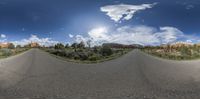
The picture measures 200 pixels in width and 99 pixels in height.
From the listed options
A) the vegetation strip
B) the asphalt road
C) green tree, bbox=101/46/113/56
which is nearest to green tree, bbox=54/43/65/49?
the vegetation strip

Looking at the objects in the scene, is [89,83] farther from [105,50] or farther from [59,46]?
[105,50]

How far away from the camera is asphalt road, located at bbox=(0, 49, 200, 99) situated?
27.5 feet

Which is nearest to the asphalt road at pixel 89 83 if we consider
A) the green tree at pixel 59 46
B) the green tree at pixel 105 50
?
the green tree at pixel 105 50

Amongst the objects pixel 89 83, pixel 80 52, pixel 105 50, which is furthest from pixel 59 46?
pixel 105 50

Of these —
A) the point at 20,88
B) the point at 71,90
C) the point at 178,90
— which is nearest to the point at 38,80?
the point at 20,88

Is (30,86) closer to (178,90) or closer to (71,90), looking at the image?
(71,90)

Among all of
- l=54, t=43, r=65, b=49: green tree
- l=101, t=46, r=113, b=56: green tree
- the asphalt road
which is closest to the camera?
the asphalt road

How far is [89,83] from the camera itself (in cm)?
1038

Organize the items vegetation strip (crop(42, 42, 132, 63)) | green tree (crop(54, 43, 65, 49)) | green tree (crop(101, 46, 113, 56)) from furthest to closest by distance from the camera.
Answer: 1. green tree (crop(101, 46, 113, 56))
2. vegetation strip (crop(42, 42, 132, 63))
3. green tree (crop(54, 43, 65, 49))

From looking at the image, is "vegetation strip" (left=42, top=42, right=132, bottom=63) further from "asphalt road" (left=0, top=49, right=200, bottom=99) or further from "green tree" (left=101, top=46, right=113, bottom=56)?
"asphalt road" (left=0, top=49, right=200, bottom=99)

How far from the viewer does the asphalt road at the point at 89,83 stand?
8.39 meters

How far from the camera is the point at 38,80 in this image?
438 inches

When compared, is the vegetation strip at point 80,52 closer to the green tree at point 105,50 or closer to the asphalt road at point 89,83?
the green tree at point 105,50

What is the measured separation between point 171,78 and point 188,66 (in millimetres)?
3460
